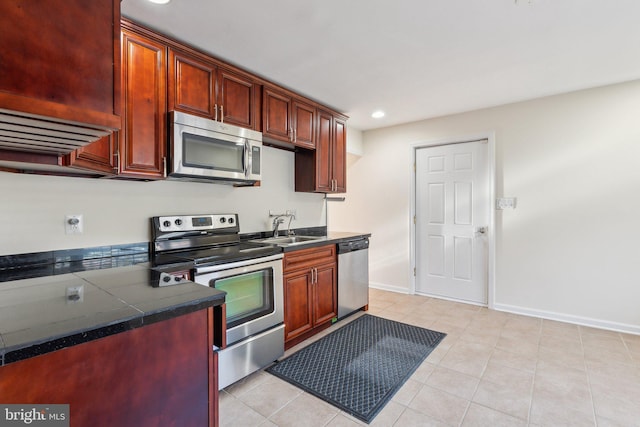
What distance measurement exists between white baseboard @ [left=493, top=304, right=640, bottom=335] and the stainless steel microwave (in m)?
3.19

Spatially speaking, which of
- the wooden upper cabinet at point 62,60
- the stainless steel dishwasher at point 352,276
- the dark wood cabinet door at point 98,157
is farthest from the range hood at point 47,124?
the stainless steel dishwasher at point 352,276

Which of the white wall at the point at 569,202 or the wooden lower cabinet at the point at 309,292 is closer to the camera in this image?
the wooden lower cabinet at the point at 309,292

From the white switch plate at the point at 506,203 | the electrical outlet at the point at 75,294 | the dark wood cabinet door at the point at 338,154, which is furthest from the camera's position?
the dark wood cabinet door at the point at 338,154

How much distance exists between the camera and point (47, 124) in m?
1.04

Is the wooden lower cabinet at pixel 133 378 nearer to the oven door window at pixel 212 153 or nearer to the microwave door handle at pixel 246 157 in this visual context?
the oven door window at pixel 212 153

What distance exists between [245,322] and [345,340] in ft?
3.53

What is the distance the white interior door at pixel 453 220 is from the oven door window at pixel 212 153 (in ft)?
8.83

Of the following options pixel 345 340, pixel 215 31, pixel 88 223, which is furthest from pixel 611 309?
pixel 88 223

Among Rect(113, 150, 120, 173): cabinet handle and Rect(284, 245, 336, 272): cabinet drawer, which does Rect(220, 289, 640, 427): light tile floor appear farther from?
Rect(113, 150, 120, 173): cabinet handle

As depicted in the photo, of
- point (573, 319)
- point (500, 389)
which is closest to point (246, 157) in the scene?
point (500, 389)

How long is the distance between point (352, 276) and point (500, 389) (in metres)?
1.63

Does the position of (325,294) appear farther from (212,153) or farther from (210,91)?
(210,91)

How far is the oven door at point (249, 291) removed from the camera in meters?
2.07

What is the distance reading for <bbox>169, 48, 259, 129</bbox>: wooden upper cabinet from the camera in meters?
2.19
